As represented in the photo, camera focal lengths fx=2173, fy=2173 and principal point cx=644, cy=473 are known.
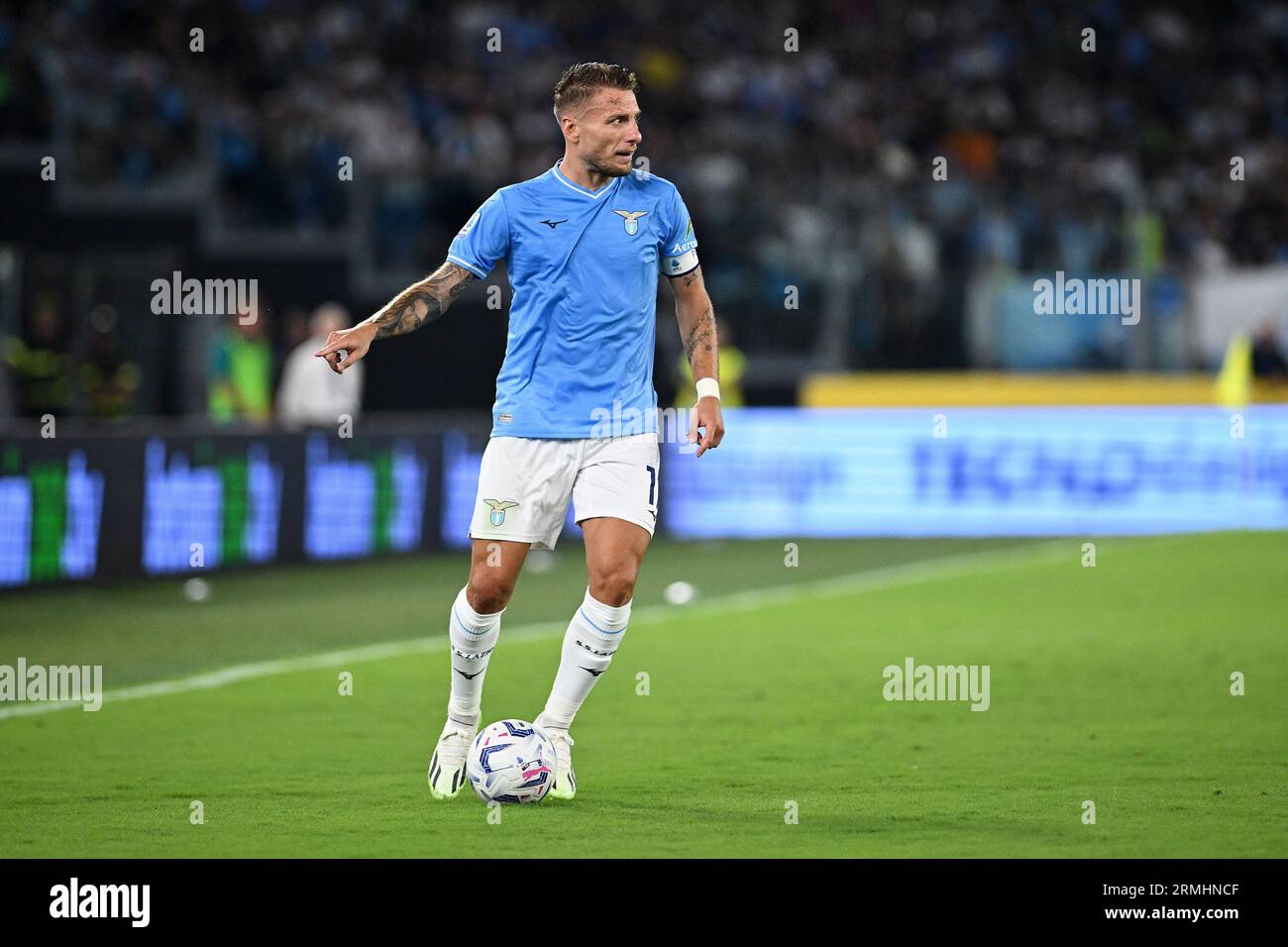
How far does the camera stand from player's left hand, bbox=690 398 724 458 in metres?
7.61

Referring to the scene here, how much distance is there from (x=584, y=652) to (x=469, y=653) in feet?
1.34

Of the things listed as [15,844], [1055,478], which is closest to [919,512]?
[1055,478]

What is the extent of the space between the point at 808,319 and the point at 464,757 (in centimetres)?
1615

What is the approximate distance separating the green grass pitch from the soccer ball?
82mm

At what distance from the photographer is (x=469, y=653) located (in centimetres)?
775

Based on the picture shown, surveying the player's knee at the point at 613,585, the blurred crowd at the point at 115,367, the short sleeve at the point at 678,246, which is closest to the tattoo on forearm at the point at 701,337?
the short sleeve at the point at 678,246

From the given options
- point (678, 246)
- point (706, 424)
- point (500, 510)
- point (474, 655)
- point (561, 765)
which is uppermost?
point (678, 246)

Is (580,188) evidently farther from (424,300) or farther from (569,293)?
(424,300)

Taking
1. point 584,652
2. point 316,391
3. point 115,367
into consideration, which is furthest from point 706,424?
point 115,367

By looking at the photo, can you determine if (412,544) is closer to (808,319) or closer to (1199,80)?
(808,319)

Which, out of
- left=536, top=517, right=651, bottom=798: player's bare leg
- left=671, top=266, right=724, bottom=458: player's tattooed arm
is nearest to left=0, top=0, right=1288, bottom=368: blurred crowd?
left=671, top=266, right=724, bottom=458: player's tattooed arm

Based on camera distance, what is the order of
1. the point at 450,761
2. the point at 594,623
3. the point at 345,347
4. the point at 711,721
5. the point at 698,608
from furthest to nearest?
the point at 698,608
the point at 711,721
the point at 450,761
the point at 594,623
the point at 345,347

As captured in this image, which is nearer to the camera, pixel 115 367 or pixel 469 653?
pixel 469 653

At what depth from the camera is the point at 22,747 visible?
9.08 meters
